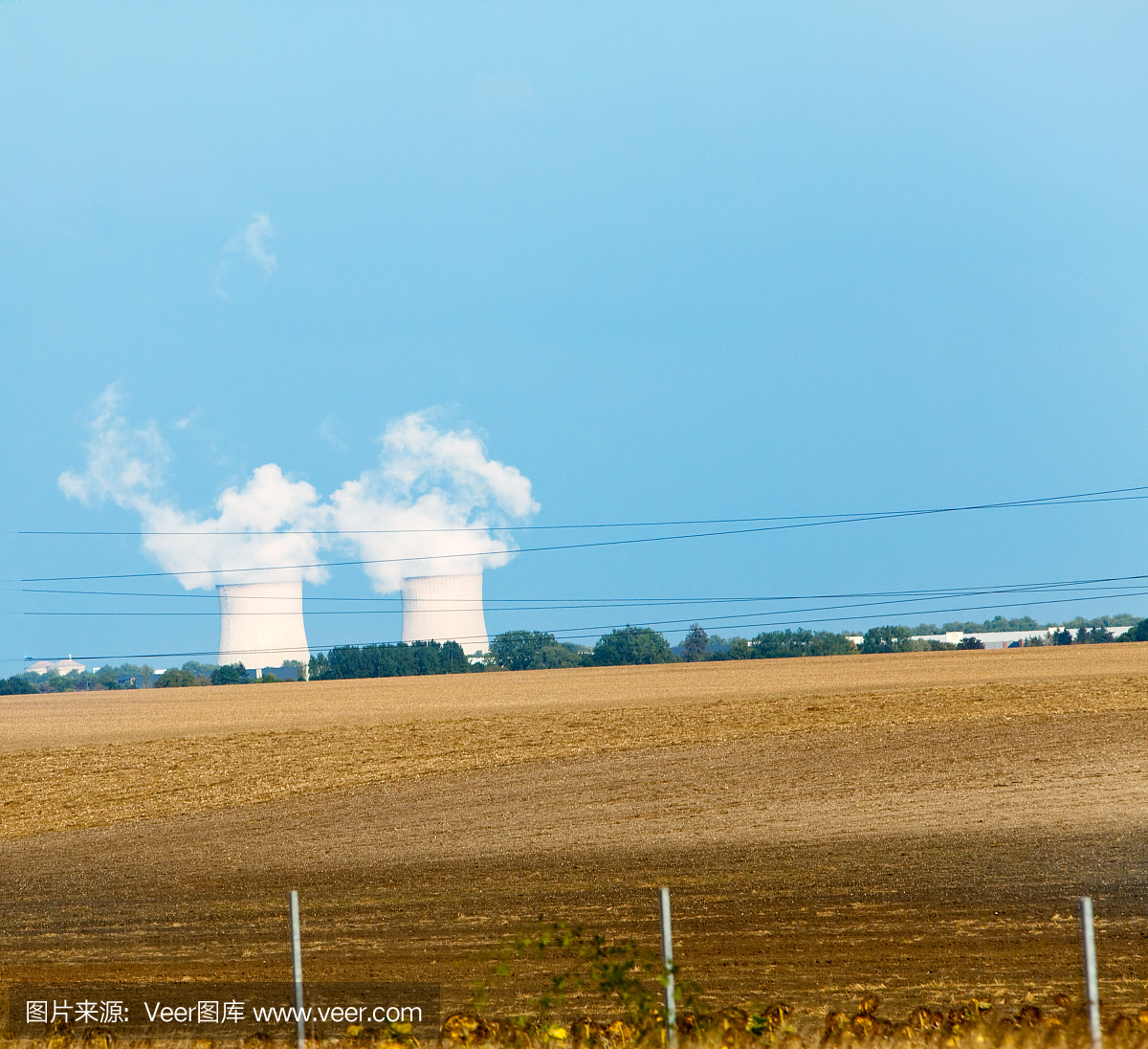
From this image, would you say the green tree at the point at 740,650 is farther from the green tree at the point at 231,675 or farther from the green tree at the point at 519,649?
the green tree at the point at 231,675

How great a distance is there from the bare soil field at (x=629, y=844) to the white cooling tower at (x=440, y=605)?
1370cm

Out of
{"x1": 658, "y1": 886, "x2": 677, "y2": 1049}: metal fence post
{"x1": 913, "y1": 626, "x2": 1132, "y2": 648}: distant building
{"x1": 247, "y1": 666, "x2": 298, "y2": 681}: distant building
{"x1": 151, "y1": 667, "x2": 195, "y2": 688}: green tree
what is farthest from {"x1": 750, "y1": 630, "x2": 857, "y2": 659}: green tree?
{"x1": 658, "y1": 886, "x2": 677, "y2": 1049}: metal fence post

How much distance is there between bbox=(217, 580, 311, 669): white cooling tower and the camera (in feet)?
190

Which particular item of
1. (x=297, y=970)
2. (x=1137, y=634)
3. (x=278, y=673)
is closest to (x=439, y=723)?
(x=297, y=970)

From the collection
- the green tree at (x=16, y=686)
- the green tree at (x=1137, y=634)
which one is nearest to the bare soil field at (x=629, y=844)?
the green tree at (x=1137, y=634)

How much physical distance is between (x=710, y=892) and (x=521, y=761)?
16647mm

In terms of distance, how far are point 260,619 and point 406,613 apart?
22.9 ft

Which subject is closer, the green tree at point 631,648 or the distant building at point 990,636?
the green tree at point 631,648

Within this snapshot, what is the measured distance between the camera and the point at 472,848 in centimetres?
1953

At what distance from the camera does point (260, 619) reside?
6072 centimetres

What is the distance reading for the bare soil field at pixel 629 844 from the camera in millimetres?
11500

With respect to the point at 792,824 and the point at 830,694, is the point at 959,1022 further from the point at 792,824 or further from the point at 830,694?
the point at 830,694

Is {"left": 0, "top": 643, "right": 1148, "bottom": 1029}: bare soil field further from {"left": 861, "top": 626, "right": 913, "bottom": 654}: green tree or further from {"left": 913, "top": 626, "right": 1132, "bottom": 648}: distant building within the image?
{"left": 913, "top": 626, "right": 1132, "bottom": 648}: distant building

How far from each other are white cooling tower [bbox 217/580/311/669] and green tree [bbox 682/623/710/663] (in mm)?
51897
